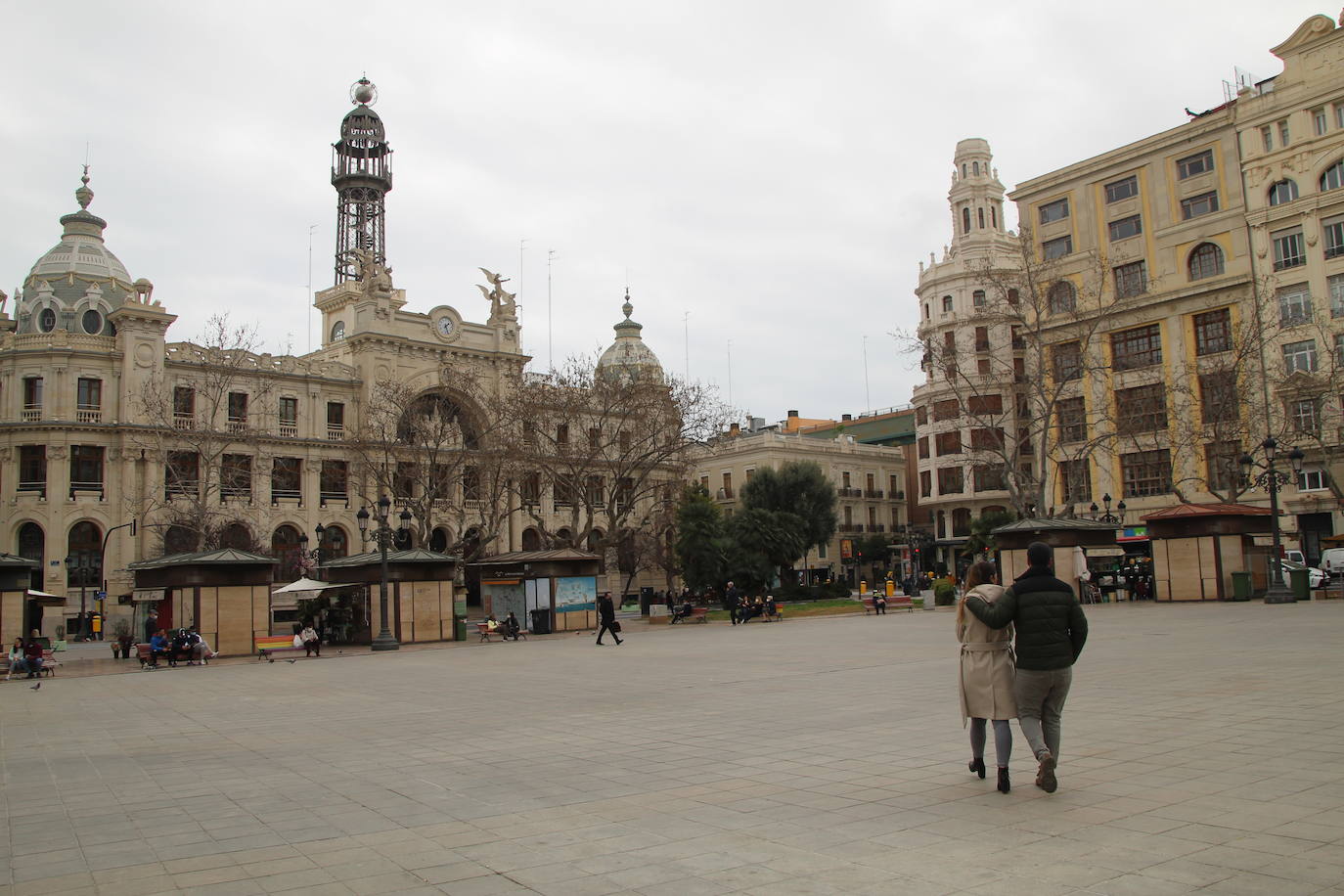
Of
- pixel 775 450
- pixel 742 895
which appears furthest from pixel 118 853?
pixel 775 450

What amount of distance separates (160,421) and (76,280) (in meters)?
11.6

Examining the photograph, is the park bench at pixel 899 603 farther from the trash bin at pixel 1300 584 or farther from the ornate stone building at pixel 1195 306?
the trash bin at pixel 1300 584

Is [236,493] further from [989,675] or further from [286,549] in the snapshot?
[989,675]

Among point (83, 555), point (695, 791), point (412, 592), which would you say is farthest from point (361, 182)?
point (695, 791)

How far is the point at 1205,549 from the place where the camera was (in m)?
32.1

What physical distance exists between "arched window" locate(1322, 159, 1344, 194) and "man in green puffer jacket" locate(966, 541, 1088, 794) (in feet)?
161

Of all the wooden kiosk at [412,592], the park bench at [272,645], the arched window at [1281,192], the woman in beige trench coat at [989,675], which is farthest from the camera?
the arched window at [1281,192]

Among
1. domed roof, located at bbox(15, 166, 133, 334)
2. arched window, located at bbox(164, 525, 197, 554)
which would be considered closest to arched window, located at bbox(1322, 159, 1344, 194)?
arched window, located at bbox(164, 525, 197, 554)

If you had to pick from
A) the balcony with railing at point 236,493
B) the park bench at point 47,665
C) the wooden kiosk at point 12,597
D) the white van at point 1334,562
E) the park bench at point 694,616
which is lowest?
the park bench at point 694,616

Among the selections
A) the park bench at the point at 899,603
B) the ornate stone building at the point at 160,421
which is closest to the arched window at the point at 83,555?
the ornate stone building at the point at 160,421

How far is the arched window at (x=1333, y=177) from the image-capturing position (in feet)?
151

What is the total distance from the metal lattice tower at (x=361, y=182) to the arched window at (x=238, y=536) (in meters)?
27.6

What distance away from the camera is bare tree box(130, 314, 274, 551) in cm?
5009

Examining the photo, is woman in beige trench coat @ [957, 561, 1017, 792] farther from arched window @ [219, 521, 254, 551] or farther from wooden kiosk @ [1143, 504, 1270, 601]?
arched window @ [219, 521, 254, 551]
